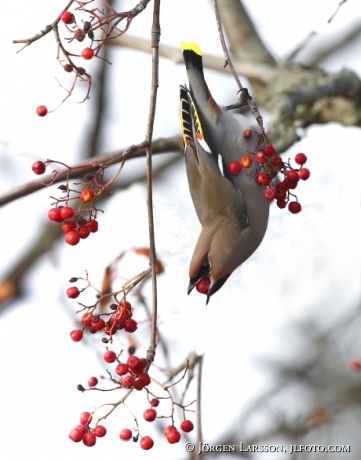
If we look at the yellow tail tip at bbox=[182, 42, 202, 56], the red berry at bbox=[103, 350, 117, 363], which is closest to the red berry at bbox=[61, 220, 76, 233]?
the red berry at bbox=[103, 350, 117, 363]

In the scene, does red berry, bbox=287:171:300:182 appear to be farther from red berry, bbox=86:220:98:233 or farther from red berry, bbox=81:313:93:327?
red berry, bbox=81:313:93:327

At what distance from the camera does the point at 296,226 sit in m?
2.98

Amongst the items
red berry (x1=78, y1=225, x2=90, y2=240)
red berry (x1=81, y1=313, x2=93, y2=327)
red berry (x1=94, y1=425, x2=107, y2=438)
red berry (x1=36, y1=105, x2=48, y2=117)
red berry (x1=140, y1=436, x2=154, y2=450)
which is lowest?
red berry (x1=140, y1=436, x2=154, y2=450)

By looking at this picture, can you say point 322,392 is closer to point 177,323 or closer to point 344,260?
point 344,260

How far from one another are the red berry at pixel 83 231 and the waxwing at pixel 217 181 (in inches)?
27.1

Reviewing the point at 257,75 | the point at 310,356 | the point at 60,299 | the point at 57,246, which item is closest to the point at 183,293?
the point at 60,299

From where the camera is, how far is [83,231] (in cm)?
177

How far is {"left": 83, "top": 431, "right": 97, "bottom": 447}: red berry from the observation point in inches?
70.2

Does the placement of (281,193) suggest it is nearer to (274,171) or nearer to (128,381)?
(274,171)

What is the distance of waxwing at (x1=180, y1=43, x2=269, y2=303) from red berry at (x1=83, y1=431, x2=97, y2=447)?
2.51ft

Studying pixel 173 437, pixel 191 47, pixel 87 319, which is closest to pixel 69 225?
pixel 87 319

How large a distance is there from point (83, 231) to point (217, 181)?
0.89 meters

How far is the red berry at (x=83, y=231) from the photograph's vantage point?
5.79ft

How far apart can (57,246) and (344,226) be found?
1.98 metres
